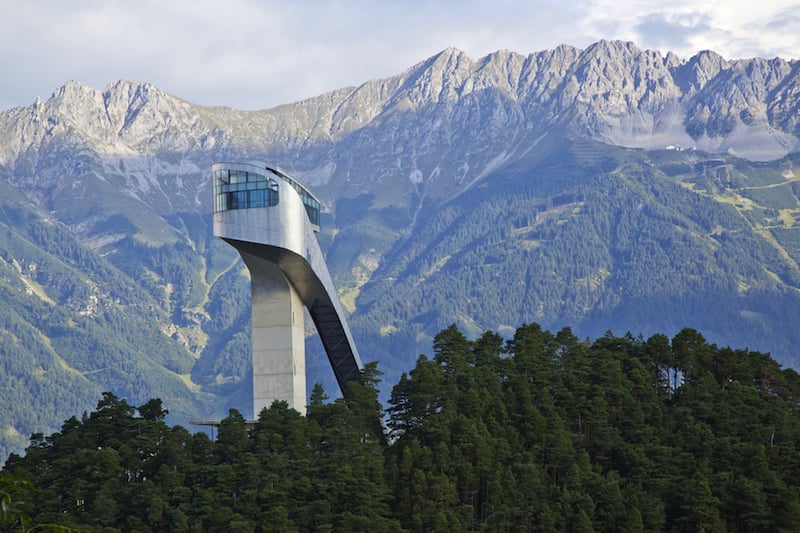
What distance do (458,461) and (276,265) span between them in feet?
72.0

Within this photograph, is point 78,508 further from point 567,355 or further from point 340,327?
point 567,355

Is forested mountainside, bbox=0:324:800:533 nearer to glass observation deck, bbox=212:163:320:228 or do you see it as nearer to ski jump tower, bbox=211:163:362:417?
ski jump tower, bbox=211:163:362:417

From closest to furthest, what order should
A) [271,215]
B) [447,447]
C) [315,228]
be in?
[447,447], [271,215], [315,228]

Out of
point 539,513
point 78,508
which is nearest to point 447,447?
point 539,513

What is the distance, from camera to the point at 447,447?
8494 centimetres

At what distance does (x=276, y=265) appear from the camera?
97.9 meters

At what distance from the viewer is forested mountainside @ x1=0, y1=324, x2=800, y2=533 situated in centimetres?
7825

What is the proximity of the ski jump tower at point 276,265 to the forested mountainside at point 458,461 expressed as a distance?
13.5 feet

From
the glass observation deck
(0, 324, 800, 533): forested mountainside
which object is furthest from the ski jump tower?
(0, 324, 800, 533): forested mountainside

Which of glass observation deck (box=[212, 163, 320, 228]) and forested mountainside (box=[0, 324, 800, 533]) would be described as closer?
forested mountainside (box=[0, 324, 800, 533])

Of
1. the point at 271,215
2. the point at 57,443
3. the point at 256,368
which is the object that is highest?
the point at 271,215

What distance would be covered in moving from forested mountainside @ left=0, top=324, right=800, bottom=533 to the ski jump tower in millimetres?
4115

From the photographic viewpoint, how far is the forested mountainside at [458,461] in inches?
3081

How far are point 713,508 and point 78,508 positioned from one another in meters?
36.3
